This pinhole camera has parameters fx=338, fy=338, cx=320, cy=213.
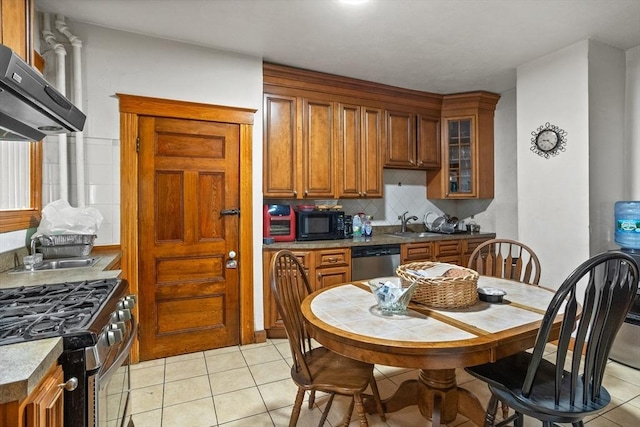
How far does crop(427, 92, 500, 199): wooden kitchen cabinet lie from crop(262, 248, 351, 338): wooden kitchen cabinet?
179 cm

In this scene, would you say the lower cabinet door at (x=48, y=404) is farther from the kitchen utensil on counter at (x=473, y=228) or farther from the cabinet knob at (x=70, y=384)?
the kitchen utensil on counter at (x=473, y=228)

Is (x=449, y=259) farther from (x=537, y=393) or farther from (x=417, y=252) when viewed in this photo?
(x=537, y=393)

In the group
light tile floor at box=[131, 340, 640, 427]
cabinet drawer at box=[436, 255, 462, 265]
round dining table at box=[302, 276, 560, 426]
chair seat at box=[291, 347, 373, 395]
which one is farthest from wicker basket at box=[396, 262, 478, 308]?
cabinet drawer at box=[436, 255, 462, 265]

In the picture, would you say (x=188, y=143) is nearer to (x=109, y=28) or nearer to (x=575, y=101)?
(x=109, y=28)

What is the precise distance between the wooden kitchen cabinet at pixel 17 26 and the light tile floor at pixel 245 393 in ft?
6.89

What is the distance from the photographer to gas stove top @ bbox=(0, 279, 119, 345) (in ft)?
3.18

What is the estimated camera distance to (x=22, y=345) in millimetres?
882

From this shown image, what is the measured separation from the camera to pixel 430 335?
1287 millimetres

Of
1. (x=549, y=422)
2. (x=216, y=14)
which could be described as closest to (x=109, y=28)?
(x=216, y=14)

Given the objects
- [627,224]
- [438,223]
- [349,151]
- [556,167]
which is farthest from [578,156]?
[349,151]

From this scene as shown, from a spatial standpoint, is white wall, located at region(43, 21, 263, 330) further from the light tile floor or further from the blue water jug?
the blue water jug

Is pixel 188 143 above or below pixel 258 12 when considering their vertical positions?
below

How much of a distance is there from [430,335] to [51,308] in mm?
1388

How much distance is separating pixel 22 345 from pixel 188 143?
7.04 feet
